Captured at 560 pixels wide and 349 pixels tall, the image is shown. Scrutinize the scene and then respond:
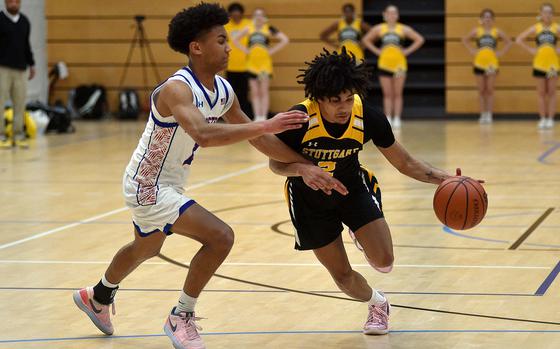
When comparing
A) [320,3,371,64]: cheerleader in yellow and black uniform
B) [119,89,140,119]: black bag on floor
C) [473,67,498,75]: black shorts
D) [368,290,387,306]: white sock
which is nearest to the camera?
[368,290,387,306]: white sock

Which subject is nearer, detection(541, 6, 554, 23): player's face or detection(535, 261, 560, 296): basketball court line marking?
detection(535, 261, 560, 296): basketball court line marking

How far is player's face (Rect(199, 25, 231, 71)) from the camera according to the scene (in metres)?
4.75

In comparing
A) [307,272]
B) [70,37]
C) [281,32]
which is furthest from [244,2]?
[307,272]

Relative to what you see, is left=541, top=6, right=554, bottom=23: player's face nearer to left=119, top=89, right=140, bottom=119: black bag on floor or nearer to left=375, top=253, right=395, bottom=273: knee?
left=119, top=89, right=140, bottom=119: black bag on floor

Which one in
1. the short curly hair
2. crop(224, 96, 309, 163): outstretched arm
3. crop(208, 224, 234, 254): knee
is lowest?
crop(208, 224, 234, 254): knee

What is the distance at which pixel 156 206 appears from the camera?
15.5 feet

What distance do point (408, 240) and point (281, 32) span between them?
40.9 ft

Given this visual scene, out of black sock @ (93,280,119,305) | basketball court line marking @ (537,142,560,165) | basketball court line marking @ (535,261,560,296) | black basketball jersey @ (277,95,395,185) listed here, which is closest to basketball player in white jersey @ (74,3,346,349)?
black basketball jersey @ (277,95,395,185)

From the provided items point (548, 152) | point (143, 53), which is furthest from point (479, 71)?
point (143, 53)

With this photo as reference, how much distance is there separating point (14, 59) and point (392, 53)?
6672 mm

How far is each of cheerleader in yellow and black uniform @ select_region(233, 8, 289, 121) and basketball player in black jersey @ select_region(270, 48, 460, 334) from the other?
43.7 ft

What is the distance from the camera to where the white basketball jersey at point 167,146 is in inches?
187

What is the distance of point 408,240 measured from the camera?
7.65 m

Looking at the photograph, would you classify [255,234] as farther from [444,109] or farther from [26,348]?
[444,109]
